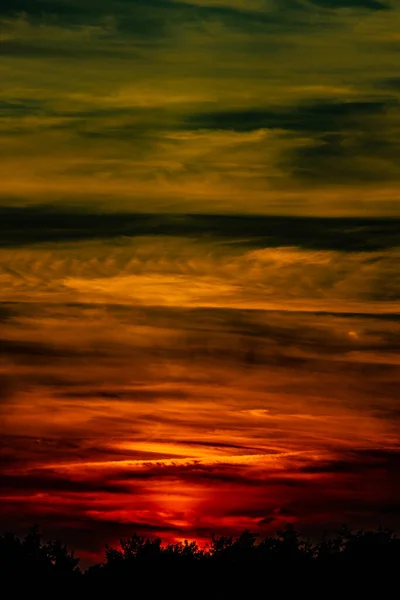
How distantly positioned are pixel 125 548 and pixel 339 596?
9.00 meters

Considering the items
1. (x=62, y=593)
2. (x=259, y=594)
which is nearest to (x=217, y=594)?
(x=259, y=594)

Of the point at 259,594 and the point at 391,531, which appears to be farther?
the point at 391,531

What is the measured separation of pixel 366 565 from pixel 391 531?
3.82 m

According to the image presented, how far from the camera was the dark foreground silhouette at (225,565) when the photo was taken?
66.8 metres

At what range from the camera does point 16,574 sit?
70.1 metres

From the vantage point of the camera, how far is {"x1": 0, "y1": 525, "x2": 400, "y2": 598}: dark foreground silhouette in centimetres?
6675

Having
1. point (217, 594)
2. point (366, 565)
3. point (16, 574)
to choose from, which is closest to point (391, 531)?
point (366, 565)

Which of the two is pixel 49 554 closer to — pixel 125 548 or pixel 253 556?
pixel 125 548

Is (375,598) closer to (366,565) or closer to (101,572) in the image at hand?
(366,565)

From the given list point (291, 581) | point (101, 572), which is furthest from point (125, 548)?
point (291, 581)

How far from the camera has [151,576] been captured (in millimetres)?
67875

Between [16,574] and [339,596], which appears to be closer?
[339,596]

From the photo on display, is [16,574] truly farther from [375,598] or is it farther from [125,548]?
[375,598]

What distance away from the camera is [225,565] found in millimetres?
68562
